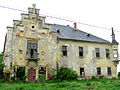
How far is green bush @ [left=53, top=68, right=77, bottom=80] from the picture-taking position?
26.7m

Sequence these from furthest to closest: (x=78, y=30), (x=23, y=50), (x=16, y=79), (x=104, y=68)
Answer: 1. (x=78, y=30)
2. (x=104, y=68)
3. (x=23, y=50)
4. (x=16, y=79)

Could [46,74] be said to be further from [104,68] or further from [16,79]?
[104,68]

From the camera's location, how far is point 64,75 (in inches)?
1053

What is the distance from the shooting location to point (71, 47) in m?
30.5

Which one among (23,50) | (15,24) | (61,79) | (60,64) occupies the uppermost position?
(15,24)

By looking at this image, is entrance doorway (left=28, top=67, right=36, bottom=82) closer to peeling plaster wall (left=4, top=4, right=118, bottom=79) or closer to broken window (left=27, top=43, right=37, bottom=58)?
peeling plaster wall (left=4, top=4, right=118, bottom=79)

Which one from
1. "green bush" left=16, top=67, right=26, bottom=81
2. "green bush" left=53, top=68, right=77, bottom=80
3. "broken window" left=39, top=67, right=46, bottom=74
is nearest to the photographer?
"green bush" left=16, top=67, right=26, bottom=81

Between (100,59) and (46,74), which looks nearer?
(46,74)

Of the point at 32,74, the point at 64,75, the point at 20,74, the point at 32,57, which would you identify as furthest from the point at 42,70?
the point at 20,74

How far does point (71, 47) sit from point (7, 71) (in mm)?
10521

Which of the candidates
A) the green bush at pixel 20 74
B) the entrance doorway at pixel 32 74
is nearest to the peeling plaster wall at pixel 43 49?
the entrance doorway at pixel 32 74

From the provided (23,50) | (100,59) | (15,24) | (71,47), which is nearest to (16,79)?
(23,50)

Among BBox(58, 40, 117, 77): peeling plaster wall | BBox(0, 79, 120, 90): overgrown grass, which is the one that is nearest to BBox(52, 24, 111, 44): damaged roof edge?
BBox(58, 40, 117, 77): peeling plaster wall

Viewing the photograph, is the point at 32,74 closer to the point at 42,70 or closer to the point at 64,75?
Result: the point at 42,70
